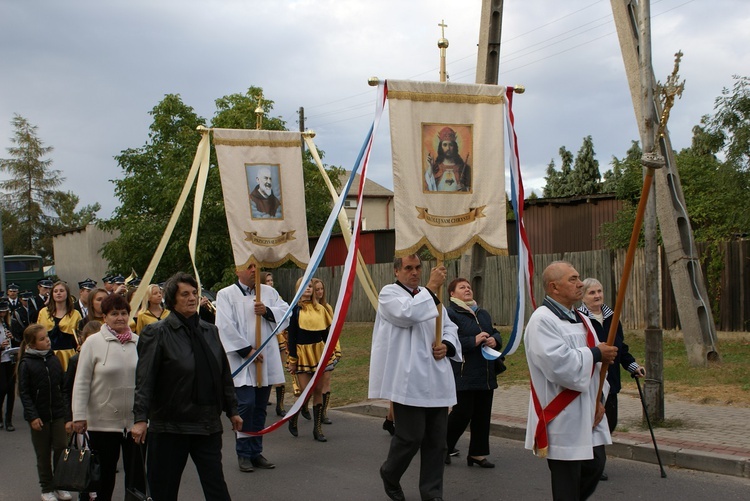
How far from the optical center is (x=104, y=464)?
18.9 ft

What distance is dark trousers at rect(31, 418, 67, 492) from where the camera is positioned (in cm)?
670

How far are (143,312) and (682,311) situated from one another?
787 cm

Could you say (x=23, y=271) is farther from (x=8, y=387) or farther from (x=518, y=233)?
(x=518, y=233)

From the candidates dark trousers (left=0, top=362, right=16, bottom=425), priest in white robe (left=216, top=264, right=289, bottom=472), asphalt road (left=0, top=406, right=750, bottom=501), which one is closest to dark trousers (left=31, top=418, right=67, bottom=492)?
asphalt road (left=0, top=406, right=750, bottom=501)

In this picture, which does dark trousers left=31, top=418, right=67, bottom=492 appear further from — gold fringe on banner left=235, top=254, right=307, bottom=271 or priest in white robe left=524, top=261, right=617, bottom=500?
priest in white robe left=524, top=261, right=617, bottom=500

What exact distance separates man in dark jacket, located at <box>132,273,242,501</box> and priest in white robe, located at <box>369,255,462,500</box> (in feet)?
4.76

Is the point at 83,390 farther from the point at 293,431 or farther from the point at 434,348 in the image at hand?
the point at 293,431

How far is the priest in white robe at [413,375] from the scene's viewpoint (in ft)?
19.4

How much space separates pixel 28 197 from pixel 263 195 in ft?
199

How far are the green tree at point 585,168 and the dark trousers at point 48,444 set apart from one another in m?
44.9

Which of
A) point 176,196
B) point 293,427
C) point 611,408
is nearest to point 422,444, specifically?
point 611,408

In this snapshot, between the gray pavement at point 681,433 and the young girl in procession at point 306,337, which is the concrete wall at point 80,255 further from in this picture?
the gray pavement at point 681,433

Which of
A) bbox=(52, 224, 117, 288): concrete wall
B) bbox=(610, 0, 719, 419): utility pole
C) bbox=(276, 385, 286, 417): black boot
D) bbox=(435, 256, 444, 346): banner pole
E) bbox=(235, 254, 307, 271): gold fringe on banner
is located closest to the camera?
bbox=(435, 256, 444, 346): banner pole

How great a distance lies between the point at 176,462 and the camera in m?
5.04
